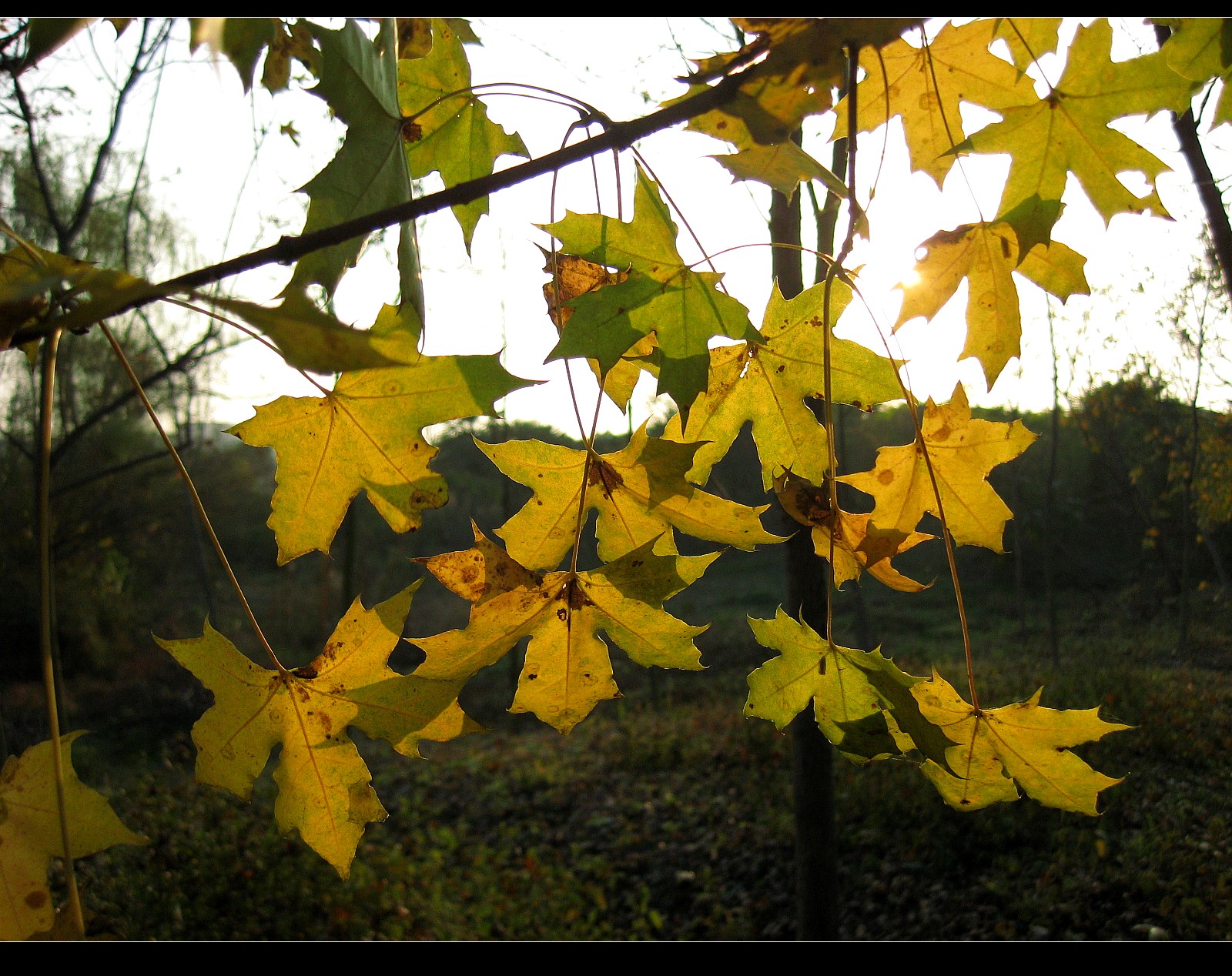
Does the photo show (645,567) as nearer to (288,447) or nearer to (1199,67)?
(288,447)

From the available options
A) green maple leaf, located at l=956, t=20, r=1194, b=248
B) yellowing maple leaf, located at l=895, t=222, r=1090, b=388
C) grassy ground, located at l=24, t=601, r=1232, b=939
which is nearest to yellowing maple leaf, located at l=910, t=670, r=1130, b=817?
yellowing maple leaf, located at l=895, t=222, r=1090, b=388

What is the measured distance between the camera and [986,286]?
1.95ft

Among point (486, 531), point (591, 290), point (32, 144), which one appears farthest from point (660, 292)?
point (486, 531)

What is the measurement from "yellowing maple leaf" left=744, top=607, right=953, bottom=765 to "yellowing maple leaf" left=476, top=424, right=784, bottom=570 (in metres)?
0.08

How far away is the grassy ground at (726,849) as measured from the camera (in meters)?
2.61

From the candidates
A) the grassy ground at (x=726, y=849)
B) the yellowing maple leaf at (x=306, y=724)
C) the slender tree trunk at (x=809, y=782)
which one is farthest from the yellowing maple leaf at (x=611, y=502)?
the grassy ground at (x=726, y=849)

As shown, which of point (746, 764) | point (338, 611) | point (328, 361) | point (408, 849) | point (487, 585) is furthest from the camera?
point (338, 611)

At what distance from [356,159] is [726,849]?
4086 mm

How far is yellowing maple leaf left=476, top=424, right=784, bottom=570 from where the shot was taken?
53 centimetres

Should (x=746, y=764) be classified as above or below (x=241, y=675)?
below

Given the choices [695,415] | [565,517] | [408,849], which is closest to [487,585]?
[565,517]

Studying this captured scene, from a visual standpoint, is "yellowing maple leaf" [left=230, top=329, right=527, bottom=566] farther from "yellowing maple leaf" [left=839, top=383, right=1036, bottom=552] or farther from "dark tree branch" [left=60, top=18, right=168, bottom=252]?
"dark tree branch" [left=60, top=18, right=168, bottom=252]

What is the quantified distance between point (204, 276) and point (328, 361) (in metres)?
0.08

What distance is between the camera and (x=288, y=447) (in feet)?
1.79
